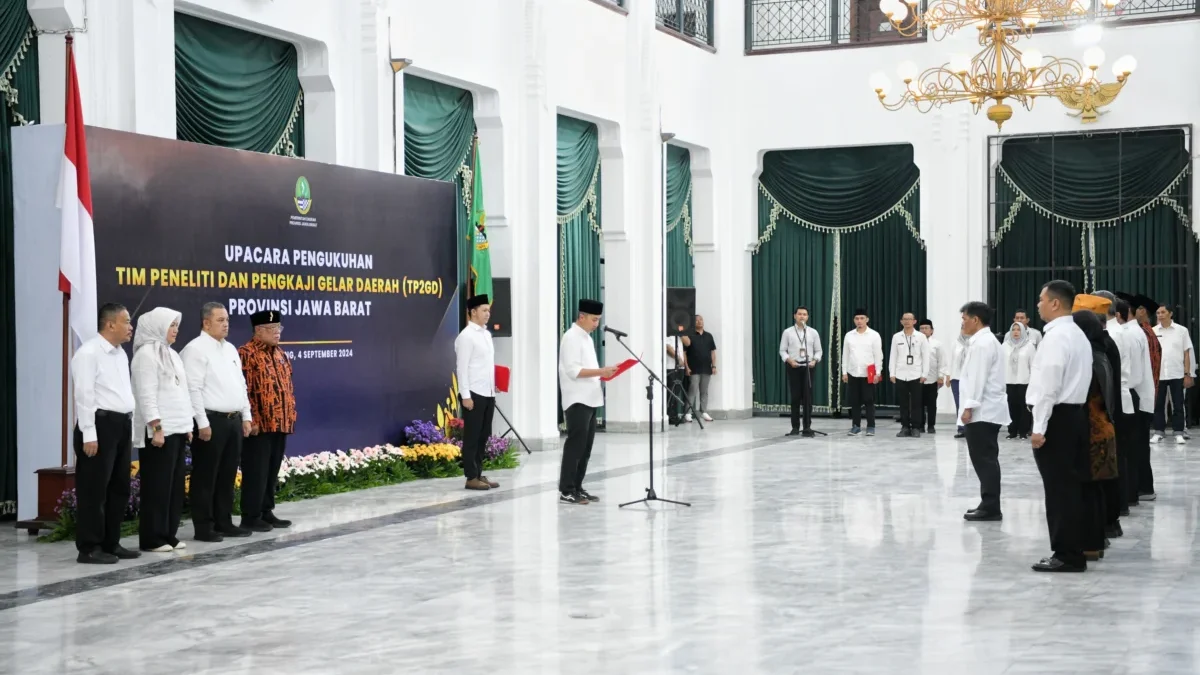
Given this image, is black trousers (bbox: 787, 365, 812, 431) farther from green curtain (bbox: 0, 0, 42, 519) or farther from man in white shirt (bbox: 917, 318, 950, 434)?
green curtain (bbox: 0, 0, 42, 519)

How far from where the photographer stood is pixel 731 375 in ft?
60.4

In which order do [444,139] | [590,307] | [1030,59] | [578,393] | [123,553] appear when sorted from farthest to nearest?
[444,139], [1030,59], [578,393], [590,307], [123,553]

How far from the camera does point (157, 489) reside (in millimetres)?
7660

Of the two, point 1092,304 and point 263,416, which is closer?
point 1092,304

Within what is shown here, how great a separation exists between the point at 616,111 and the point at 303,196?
605cm

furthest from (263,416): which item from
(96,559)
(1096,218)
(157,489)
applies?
(1096,218)

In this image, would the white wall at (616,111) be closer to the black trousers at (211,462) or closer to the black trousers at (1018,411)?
the black trousers at (211,462)

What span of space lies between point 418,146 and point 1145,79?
28.6ft

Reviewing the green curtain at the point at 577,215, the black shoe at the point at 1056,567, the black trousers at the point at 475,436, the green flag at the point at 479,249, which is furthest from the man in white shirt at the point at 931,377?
the black shoe at the point at 1056,567

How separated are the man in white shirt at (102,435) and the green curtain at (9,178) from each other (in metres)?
1.59

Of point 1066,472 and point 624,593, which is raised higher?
point 1066,472

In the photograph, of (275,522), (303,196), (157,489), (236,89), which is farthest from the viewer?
(236,89)

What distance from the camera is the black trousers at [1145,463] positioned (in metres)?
9.32

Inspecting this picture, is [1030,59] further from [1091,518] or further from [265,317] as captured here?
[265,317]
